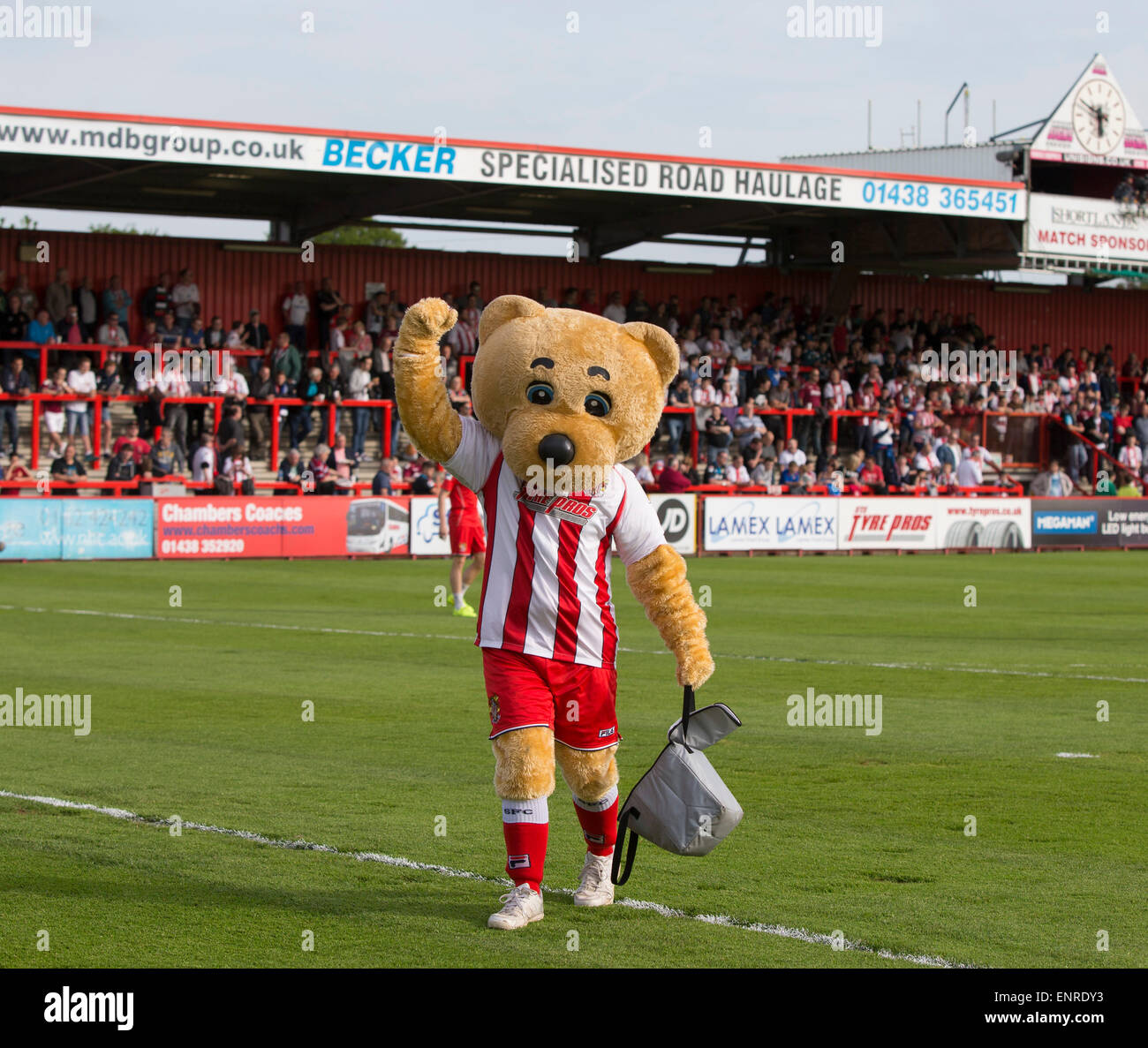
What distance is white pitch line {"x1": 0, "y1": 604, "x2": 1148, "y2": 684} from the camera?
13773 mm

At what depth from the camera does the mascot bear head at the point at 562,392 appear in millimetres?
6223

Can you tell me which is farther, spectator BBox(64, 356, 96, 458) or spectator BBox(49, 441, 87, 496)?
spectator BBox(64, 356, 96, 458)

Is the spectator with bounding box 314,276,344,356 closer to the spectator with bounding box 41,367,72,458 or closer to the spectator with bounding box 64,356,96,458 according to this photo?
the spectator with bounding box 64,356,96,458

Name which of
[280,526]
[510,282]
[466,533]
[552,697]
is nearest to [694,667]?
[552,697]

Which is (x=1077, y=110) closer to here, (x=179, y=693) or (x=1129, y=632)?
(x=1129, y=632)

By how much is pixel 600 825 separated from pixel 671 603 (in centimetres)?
91

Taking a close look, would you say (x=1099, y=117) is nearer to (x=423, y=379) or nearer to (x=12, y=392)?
(x=12, y=392)

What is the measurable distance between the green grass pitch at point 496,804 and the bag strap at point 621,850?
20 cm

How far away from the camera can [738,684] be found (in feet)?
42.5

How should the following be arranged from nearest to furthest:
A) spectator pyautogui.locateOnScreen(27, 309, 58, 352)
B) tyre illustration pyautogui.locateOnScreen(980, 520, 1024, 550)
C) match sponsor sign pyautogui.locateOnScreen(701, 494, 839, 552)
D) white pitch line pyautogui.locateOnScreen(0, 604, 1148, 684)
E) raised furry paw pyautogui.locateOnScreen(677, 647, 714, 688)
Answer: raised furry paw pyautogui.locateOnScreen(677, 647, 714, 688), white pitch line pyautogui.locateOnScreen(0, 604, 1148, 684), spectator pyautogui.locateOnScreen(27, 309, 58, 352), match sponsor sign pyautogui.locateOnScreen(701, 494, 839, 552), tyre illustration pyautogui.locateOnScreen(980, 520, 1024, 550)

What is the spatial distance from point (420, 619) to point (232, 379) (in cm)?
1488

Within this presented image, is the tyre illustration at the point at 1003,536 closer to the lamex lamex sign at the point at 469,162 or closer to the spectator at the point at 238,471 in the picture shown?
the lamex lamex sign at the point at 469,162

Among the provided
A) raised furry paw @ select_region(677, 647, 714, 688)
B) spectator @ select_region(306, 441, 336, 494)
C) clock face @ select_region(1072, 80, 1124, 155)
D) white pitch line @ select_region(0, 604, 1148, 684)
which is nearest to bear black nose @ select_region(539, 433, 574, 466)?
raised furry paw @ select_region(677, 647, 714, 688)

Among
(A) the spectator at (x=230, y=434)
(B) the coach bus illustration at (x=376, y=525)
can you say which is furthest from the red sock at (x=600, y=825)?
(A) the spectator at (x=230, y=434)
